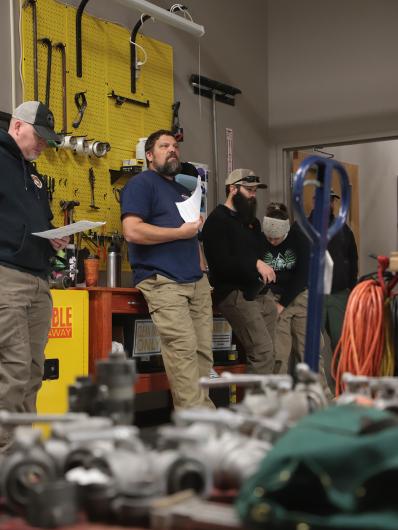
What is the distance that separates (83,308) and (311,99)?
3910mm

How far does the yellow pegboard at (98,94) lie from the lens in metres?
5.76

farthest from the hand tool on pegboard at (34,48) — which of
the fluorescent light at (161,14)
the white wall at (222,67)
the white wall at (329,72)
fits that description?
the white wall at (329,72)

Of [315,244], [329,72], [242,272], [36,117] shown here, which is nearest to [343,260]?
[242,272]

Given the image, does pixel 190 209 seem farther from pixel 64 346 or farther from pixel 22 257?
pixel 22 257

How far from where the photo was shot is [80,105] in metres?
6.05

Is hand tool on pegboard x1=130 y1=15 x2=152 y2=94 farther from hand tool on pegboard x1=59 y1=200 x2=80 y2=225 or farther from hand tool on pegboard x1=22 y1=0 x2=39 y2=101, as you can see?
hand tool on pegboard x1=59 y1=200 x2=80 y2=225

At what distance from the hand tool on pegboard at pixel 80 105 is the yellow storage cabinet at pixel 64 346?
1.38 metres

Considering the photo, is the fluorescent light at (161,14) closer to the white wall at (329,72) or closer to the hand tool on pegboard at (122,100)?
the hand tool on pegboard at (122,100)

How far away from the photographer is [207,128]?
7512mm

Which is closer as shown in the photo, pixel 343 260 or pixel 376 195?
pixel 343 260

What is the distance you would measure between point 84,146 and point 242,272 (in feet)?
4.57

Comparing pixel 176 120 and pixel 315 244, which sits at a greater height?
pixel 176 120

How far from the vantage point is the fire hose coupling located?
5.83m

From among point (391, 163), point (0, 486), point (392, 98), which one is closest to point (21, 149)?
point (0, 486)
